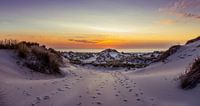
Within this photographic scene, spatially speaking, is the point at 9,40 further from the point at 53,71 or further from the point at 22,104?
the point at 22,104

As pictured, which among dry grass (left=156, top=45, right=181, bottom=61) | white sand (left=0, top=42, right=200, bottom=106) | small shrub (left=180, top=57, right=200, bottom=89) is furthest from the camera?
dry grass (left=156, top=45, right=181, bottom=61)

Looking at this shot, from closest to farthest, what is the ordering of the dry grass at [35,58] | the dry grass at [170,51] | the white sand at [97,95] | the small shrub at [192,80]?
1. the white sand at [97,95]
2. the small shrub at [192,80]
3. the dry grass at [35,58]
4. the dry grass at [170,51]

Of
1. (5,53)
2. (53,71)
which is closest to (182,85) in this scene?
(53,71)

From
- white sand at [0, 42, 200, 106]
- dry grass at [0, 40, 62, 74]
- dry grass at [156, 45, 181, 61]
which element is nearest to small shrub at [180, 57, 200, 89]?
white sand at [0, 42, 200, 106]

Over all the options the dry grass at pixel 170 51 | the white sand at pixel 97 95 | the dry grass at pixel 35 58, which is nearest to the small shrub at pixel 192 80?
the white sand at pixel 97 95

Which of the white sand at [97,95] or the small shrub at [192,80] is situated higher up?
the small shrub at [192,80]

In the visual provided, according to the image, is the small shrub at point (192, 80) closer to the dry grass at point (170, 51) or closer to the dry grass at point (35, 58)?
the dry grass at point (35, 58)

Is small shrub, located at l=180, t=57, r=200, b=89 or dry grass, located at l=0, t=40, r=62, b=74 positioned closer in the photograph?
small shrub, located at l=180, t=57, r=200, b=89

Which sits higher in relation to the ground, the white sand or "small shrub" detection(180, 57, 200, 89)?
"small shrub" detection(180, 57, 200, 89)

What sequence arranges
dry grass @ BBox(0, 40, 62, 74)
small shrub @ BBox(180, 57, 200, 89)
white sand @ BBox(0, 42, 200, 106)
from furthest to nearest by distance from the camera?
1. dry grass @ BBox(0, 40, 62, 74)
2. small shrub @ BBox(180, 57, 200, 89)
3. white sand @ BBox(0, 42, 200, 106)

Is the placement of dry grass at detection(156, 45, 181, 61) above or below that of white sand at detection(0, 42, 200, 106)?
above

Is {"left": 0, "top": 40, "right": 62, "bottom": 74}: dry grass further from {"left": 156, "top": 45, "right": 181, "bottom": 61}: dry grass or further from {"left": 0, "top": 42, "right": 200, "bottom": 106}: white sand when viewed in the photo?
{"left": 156, "top": 45, "right": 181, "bottom": 61}: dry grass

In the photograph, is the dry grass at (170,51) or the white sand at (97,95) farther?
the dry grass at (170,51)

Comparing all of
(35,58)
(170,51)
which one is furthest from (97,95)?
(170,51)
